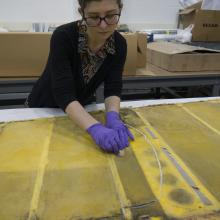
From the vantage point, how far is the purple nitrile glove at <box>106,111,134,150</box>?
942 mm

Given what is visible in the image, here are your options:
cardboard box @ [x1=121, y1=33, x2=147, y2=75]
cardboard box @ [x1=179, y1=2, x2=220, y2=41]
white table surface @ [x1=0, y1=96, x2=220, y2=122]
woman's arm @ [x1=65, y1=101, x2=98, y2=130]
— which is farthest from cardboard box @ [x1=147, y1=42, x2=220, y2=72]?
woman's arm @ [x1=65, y1=101, x2=98, y2=130]

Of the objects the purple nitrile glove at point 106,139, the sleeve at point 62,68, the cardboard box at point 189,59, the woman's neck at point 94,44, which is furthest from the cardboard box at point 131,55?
the purple nitrile glove at point 106,139

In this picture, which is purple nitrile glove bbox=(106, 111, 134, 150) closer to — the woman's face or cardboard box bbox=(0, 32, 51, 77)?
the woman's face

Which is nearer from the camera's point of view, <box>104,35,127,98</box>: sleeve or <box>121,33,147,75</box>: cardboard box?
<box>104,35,127,98</box>: sleeve

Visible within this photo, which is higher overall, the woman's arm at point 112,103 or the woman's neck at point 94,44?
the woman's neck at point 94,44

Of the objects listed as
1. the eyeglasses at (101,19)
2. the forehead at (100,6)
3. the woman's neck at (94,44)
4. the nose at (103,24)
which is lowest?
Answer: the woman's neck at (94,44)

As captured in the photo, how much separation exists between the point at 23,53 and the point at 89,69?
2.73 feet

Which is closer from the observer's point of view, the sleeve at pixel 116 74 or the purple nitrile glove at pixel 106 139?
the purple nitrile glove at pixel 106 139

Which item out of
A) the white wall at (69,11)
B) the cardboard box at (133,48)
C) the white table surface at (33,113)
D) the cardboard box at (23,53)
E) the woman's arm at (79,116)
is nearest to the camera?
the woman's arm at (79,116)

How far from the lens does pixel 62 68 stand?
3.42 ft

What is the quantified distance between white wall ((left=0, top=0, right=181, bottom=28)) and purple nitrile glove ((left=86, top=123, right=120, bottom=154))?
7.01 ft

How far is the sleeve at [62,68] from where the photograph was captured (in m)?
1.03

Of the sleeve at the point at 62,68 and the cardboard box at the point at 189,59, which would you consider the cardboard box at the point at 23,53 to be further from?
the cardboard box at the point at 189,59

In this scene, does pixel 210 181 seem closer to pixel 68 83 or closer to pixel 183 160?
pixel 183 160
